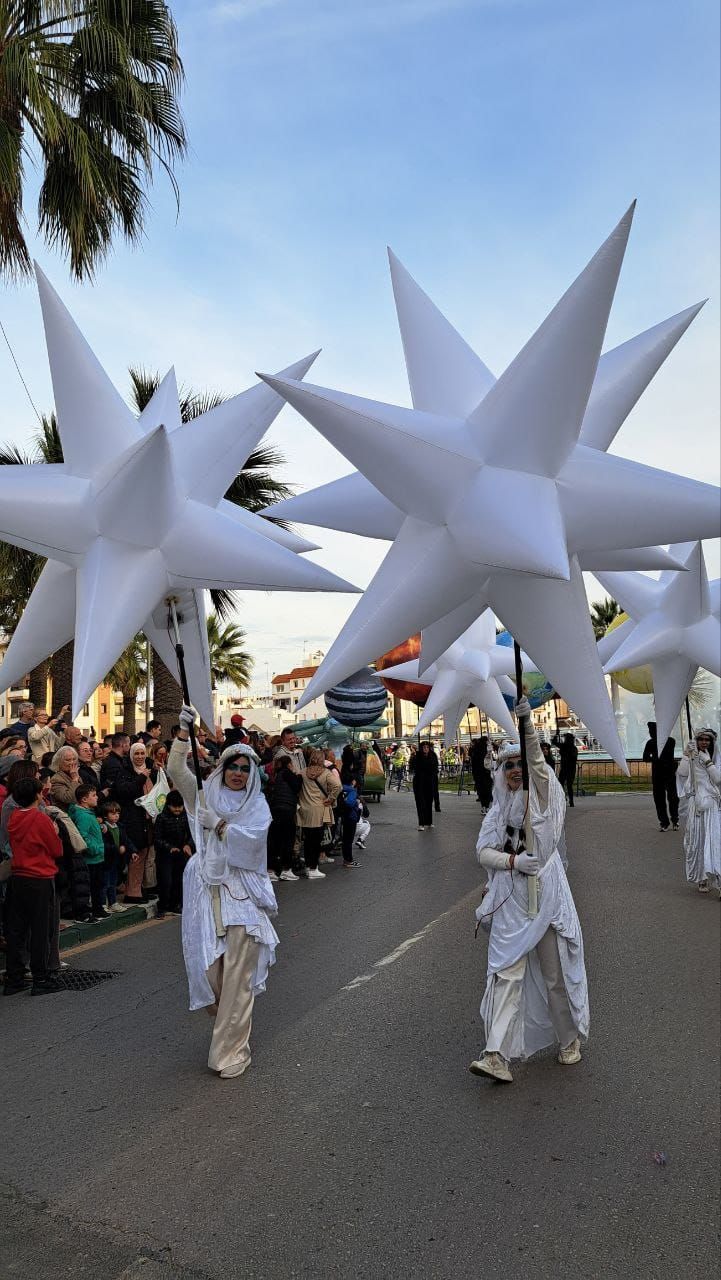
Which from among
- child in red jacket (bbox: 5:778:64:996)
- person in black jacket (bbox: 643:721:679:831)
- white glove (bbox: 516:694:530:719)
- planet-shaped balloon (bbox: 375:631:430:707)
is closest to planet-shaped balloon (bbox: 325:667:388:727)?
person in black jacket (bbox: 643:721:679:831)

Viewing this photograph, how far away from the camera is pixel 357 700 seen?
1586 cm

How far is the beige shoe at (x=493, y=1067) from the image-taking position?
4859 millimetres

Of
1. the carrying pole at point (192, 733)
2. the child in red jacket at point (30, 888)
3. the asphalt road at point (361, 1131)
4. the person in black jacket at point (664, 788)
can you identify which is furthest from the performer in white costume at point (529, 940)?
the person in black jacket at point (664, 788)

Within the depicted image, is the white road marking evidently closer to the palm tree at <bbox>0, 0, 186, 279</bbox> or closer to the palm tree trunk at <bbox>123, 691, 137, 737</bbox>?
the palm tree at <bbox>0, 0, 186, 279</bbox>

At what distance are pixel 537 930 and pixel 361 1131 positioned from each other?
1419mm

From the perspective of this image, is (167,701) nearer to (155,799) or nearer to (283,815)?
(283,815)

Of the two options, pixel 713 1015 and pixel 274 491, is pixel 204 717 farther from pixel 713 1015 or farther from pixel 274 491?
pixel 274 491

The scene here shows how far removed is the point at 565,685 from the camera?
8.43 feet

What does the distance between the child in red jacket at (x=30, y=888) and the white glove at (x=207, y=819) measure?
2.50 m

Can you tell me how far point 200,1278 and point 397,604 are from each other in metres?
2.60

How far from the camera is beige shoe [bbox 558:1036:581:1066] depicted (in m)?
5.25

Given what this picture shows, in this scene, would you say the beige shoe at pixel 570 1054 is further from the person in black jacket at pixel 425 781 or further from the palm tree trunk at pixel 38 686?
the palm tree trunk at pixel 38 686

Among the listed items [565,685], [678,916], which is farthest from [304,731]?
[565,685]

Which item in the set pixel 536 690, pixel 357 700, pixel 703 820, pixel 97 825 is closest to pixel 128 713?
pixel 357 700
